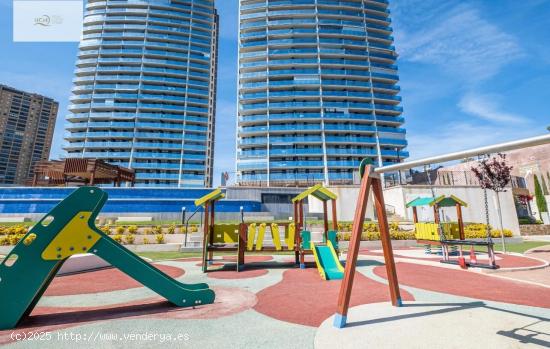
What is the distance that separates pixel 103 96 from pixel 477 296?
91308mm

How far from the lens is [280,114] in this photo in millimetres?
62469

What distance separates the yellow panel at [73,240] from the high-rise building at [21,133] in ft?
518

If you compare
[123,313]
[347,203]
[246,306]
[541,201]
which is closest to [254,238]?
[246,306]

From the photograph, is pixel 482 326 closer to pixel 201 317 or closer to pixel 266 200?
pixel 201 317

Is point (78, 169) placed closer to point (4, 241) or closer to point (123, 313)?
point (4, 241)

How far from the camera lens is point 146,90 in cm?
7450

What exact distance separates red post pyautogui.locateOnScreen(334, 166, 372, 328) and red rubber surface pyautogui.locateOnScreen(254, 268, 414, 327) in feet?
1.59

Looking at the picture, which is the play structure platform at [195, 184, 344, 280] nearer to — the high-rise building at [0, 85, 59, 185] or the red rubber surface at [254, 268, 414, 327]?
the red rubber surface at [254, 268, 414, 327]

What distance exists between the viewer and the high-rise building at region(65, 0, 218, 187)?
6950 centimetres

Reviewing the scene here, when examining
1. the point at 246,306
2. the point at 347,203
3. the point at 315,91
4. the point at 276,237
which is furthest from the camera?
the point at 315,91

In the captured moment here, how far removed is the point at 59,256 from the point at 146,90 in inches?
3240

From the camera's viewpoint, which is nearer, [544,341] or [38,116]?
[544,341]

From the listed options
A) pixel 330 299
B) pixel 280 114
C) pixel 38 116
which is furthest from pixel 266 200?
pixel 38 116

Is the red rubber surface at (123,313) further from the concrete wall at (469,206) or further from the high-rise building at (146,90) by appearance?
the high-rise building at (146,90)
